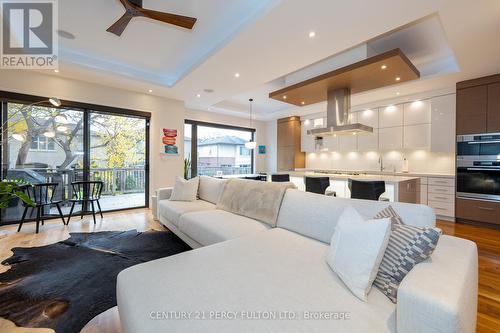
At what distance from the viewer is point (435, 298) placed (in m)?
0.81

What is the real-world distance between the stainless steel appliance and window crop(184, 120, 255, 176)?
5.54m

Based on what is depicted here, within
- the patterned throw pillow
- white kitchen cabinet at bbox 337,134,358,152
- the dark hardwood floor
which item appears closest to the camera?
the patterned throw pillow

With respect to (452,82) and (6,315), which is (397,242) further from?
(452,82)

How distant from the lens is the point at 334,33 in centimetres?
257

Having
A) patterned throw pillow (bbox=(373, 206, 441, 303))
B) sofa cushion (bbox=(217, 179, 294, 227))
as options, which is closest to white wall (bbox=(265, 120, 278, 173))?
sofa cushion (bbox=(217, 179, 294, 227))

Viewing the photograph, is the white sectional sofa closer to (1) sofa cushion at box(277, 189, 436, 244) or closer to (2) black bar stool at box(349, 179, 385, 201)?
(1) sofa cushion at box(277, 189, 436, 244)

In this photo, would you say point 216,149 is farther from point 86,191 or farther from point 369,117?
point 369,117

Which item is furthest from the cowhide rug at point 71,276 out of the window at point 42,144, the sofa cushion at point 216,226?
the window at point 42,144

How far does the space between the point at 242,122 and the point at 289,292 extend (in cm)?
682

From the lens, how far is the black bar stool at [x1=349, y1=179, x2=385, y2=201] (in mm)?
2883

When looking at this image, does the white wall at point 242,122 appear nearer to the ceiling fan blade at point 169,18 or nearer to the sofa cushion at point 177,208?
the sofa cushion at point 177,208

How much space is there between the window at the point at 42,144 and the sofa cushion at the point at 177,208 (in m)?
2.53

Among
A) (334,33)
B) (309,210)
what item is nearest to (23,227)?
(309,210)

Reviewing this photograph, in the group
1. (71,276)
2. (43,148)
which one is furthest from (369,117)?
(43,148)
